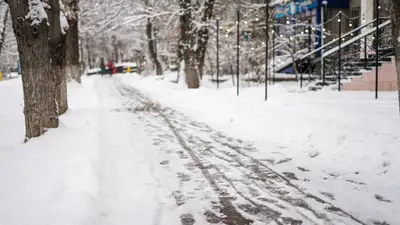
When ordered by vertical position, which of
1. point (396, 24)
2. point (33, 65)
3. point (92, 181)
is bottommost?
point (92, 181)

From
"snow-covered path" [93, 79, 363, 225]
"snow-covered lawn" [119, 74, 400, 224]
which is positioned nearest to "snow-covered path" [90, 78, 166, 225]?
"snow-covered path" [93, 79, 363, 225]

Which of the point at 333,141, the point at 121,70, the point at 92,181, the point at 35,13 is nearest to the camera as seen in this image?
the point at 92,181

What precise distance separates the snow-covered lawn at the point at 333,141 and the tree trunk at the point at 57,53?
4.32 metres

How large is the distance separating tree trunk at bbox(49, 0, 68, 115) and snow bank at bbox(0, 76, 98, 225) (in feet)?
8.43

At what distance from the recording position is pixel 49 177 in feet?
20.1

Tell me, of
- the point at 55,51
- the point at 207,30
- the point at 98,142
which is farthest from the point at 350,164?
the point at 207,30

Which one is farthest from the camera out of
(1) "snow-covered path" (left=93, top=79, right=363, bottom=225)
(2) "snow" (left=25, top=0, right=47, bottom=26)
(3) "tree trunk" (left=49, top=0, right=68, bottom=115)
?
(3) "tree trunk" (left=49, top=0, right=68, bottom=115)

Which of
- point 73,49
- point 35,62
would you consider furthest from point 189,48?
point 35,62

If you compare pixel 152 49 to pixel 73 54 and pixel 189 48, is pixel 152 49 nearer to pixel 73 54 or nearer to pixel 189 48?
pixel 73 54

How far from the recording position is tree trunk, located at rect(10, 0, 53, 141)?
26.9 feet

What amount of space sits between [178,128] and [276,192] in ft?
20.5

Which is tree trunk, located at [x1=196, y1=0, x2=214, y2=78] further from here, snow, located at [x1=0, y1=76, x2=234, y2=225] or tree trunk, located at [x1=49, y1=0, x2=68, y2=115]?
snow, located at [x1=0, y1=76, x2=234, y2=225]

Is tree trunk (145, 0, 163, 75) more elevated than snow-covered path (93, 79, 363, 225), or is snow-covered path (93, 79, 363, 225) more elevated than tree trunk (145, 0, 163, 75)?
tree trunk (145, 0, 163, 75)

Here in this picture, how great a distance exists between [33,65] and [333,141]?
6.08 m
